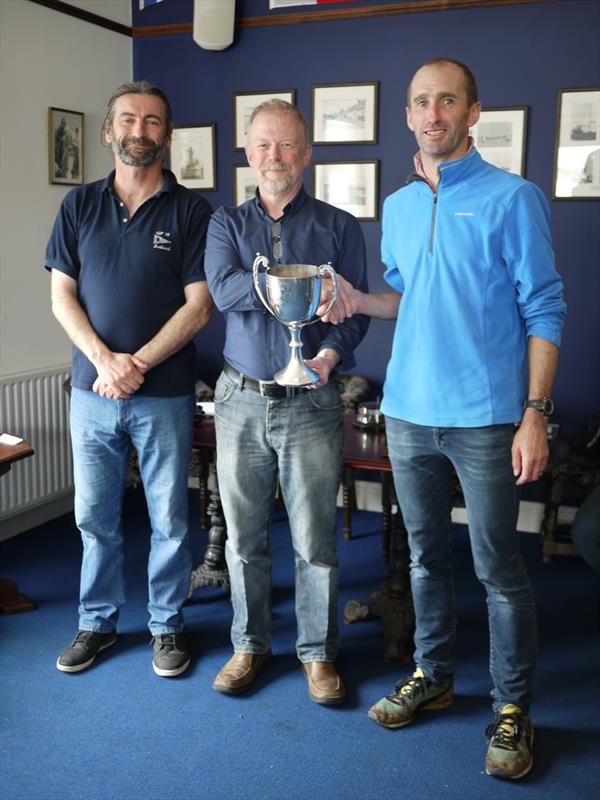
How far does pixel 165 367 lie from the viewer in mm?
2723

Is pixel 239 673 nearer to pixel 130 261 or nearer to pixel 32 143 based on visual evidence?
pixel 130 261

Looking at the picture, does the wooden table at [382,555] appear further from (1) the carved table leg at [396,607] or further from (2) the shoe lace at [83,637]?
(2) the shoe lace at [83,637]

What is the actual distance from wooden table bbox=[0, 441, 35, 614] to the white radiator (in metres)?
0.79

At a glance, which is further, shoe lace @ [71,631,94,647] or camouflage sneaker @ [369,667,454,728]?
shoe lace @ [71,631,94,647]

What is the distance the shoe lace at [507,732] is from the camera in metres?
2.32

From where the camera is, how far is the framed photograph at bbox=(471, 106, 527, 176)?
Result: 425 cm

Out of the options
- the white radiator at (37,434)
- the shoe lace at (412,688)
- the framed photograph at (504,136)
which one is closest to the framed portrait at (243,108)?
the framed photograph at (504,136)

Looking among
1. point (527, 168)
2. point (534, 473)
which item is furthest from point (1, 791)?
point (527, 168)

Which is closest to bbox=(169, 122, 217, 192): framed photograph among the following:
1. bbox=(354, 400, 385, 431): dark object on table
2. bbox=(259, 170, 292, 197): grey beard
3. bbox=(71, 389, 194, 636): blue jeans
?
bbox=(354, 400, 385, 431): dark object on table

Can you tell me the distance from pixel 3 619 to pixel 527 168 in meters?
3.33

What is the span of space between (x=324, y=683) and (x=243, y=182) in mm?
3201

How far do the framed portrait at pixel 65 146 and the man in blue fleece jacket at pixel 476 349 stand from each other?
268cm

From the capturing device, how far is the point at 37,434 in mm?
4320

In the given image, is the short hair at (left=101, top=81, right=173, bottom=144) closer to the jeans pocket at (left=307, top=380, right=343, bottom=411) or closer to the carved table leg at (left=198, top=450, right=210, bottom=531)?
the jeans pocket at (left=307, top=380, right=343, bottom=411)
